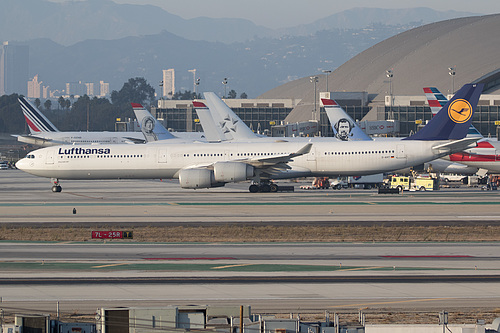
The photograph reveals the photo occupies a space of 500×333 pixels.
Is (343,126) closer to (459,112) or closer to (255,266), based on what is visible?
(459,112)

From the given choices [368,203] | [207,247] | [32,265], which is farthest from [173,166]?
[32,265]

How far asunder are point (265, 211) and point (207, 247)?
13215 mm

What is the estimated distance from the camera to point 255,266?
27.0 metres

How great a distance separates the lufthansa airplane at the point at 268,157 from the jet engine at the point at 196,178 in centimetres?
16

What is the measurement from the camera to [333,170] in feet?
195

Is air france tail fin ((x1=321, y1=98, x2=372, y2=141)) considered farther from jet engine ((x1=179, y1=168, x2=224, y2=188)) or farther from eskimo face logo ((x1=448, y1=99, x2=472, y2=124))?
jet engine ((x1=179, y1=168, x2=224, y2=188))

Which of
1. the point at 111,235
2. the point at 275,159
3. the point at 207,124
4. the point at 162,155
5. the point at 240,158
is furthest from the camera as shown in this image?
the point at 207,124

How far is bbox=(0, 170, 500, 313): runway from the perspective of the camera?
69.5ft

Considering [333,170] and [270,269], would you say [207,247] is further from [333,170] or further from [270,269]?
[333,170]

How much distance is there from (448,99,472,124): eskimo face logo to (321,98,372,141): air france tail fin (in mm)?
23896

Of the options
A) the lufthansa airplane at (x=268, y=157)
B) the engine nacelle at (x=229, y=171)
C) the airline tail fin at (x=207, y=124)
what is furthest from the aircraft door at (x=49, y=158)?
the airline tail fin at (x=207, y=124)

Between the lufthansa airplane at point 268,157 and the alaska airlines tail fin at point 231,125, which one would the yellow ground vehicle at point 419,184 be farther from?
the alaska airlines tail fin at point 231,125

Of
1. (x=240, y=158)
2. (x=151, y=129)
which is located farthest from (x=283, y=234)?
(x=151, y=129)

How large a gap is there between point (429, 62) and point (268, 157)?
97.5m
